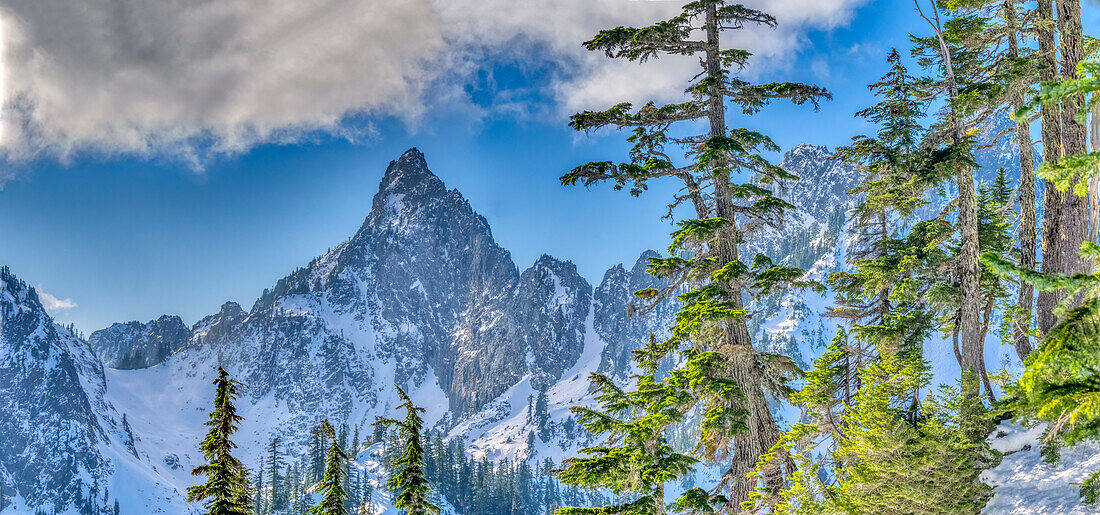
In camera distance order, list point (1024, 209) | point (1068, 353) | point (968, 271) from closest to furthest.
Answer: point (1068, 353) → point (968, 271) → point (1024, 209)

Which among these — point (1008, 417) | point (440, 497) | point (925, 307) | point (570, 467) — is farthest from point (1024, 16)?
point (440, 497)

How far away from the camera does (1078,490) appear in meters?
12.1

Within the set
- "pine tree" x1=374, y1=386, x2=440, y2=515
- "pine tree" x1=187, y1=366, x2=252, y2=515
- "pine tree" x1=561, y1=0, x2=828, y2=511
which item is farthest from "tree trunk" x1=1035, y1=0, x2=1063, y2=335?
"pine tree" x1=187, y1=366, x2=252, y2=515

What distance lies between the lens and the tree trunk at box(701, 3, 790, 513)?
1471 cm

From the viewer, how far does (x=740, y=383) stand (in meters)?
14.9

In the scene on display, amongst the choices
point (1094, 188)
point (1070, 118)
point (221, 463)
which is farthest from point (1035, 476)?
point (221, 463)

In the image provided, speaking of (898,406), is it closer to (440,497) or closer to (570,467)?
(570,467)

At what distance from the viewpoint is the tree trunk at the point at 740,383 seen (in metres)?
14.7

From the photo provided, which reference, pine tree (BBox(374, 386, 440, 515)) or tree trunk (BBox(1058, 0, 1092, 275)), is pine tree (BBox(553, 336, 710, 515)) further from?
pine tree (BBox(374, 386, 440, 515))

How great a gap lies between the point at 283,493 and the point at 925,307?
15599 centimetres

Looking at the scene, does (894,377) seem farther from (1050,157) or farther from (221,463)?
(221,463)

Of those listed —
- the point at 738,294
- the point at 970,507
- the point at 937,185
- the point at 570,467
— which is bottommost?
the point at 970,507

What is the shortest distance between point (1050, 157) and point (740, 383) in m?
8.49

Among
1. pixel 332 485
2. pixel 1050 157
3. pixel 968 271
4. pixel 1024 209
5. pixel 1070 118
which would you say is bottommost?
pixel 332 485
